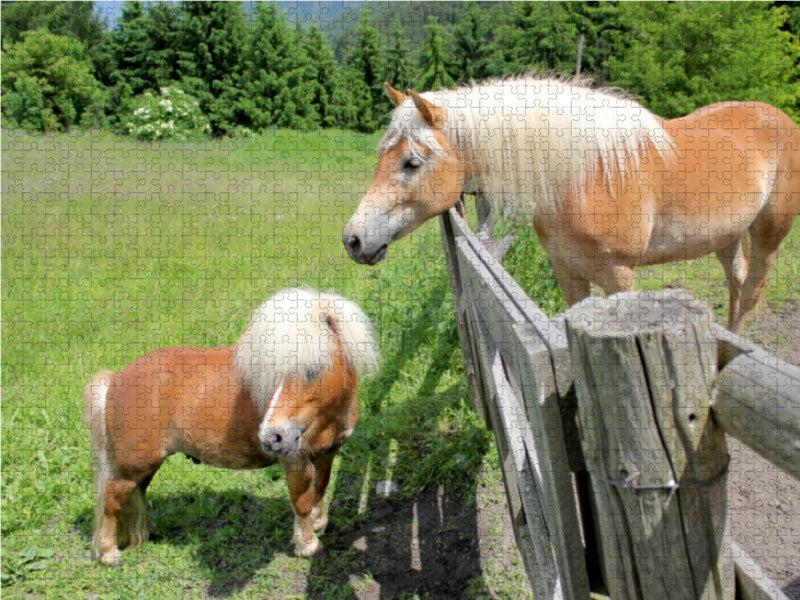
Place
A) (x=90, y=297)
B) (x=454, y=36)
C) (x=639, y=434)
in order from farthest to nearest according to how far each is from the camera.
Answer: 1. (x=454, y=36)
2. (x=90, y=297)
3. (x=639, y=434)

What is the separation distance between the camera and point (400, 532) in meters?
3.55

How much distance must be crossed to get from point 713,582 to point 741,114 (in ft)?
11.6

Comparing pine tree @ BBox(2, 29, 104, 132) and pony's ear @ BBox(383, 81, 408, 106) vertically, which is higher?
pine tree @ BBox(2, 29, 104, 132)

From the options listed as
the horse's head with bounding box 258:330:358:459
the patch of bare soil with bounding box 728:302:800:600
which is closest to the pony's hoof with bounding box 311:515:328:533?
the horse's head with bounding box 258:330:358:459

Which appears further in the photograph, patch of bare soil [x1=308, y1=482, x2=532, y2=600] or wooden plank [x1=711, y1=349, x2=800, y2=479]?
patch of bare soil [x1=308, y1=482, x2=532, y2=600]

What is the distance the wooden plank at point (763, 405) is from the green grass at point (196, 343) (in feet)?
7.54

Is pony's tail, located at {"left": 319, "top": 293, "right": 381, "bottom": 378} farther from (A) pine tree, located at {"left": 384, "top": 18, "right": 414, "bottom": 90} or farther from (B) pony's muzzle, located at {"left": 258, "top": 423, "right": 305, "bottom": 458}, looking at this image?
(A) pine tree, located at {"left": 384, "top": 18, "right": 414, "bottom": 90}

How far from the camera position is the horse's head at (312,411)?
278 centimetres

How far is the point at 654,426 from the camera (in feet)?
3.82

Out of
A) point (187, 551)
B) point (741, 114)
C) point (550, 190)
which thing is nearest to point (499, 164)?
point (550, 190)

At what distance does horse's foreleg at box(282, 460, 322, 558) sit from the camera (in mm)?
3174

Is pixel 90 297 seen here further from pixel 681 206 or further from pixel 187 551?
pixel 681 206

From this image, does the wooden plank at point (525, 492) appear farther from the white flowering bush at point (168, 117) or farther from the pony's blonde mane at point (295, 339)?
the white flowering bush at point (168, 117)

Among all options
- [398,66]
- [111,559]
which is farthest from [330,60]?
[111,559]
